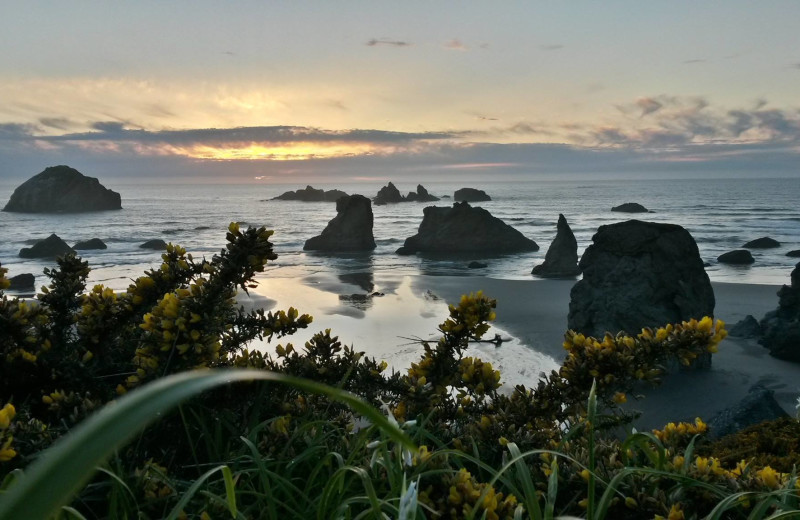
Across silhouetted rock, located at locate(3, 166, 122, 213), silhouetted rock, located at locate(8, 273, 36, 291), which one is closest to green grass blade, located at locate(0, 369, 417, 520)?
silhouetted rock, located at locate(8, 273, 36, 291)

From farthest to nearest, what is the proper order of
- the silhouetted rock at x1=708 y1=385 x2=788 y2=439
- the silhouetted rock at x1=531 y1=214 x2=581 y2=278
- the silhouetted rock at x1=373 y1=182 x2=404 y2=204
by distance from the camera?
the silhouetted rock at x1=373 y1=182 x2=404 y2=204 < the silhouetted rock at x1=531 y1=214 x2=581 y2=278 < the silhouetted rock at x1=708 y1=385 x2=788 y2=439

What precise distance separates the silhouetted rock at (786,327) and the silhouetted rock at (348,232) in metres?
23.3

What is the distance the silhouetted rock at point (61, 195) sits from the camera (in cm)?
7850

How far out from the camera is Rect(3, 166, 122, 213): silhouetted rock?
78.5m

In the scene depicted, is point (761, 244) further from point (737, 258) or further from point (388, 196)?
point (388, 196)

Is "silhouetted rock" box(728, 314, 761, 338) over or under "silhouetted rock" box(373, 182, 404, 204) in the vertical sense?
under

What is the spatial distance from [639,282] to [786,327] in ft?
8.99

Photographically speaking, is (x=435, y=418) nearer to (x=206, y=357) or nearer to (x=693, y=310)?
(x=206, y=357)

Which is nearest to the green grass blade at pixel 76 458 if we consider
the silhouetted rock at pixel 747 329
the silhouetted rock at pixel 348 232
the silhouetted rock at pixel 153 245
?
the silhouetted rock at pixel 747 329

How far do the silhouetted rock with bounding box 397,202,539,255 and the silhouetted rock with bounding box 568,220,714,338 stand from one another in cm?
2059

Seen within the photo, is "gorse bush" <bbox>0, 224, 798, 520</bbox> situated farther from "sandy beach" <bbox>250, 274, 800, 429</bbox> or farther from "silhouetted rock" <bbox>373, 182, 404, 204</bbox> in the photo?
"silhouetted rock" <bbox>373, 182, 404, 204</bbox>

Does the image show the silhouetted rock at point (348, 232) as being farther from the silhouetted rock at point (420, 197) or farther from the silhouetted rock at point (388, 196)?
the silhouetted rock at point (420, 197)

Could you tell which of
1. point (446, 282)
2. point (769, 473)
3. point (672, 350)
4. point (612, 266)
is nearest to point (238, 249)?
point (672, 350)

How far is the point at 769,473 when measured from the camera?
72.1 inches
